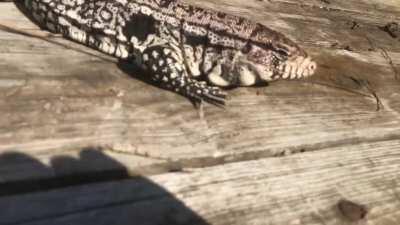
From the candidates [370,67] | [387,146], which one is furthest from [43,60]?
[370,67]

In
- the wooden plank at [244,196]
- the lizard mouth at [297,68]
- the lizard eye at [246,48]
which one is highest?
the lizard eye at [246,48]

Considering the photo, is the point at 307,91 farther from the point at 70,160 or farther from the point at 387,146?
the point at 70,160

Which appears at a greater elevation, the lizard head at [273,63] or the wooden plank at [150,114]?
the lizard head at [273,63]

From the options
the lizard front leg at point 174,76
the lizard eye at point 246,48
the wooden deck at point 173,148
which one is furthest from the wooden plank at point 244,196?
the lizard eye at point 246,48

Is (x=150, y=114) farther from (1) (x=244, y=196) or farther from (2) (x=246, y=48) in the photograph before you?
(2) (x=246, y=48)

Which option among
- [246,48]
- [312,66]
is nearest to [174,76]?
[246,48]

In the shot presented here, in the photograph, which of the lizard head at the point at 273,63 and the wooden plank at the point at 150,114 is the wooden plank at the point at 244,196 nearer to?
the wooden plank at the point at 150,114
